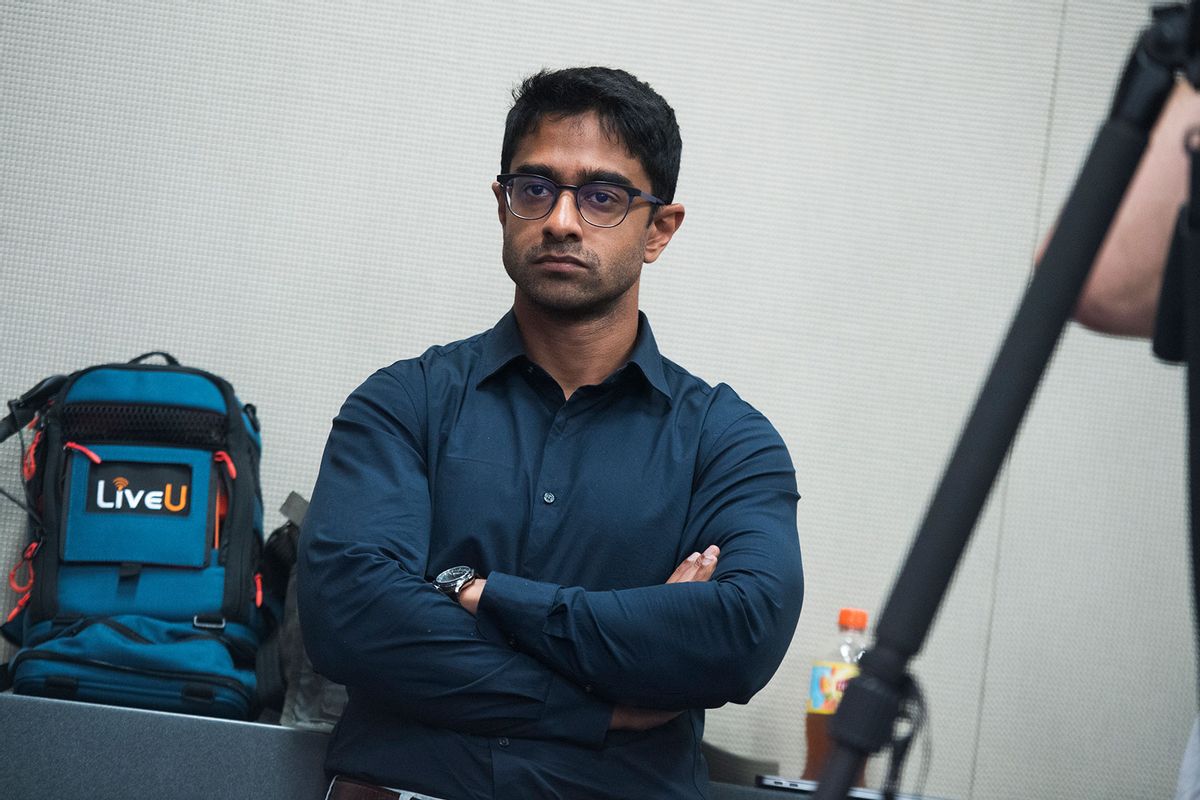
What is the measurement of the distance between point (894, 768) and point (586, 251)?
1237mm

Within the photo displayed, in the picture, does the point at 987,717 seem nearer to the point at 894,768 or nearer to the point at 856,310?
the point at 856,310

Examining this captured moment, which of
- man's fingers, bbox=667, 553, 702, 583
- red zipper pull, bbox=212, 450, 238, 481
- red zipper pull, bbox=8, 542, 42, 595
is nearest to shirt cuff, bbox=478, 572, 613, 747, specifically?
man's fingers, bbox=667, 553, 702, 583

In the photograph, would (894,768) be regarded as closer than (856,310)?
Yes

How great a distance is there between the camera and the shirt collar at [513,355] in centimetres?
176

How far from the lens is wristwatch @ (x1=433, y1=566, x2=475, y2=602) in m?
1.53

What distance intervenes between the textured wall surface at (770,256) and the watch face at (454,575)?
82 centimetres

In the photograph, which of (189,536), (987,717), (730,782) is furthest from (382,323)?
(987,717)

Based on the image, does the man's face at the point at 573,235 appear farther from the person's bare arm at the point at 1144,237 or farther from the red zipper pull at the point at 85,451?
the person's bare arm at the point at 1144,237

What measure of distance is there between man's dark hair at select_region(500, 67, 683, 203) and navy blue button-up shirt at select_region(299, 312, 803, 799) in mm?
319

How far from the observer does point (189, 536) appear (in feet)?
6.56

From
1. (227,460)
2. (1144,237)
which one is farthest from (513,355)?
(1144,237)

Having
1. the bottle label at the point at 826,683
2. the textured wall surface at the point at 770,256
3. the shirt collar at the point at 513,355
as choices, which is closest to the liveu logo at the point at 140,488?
the textured wall surface at the point at 770,256

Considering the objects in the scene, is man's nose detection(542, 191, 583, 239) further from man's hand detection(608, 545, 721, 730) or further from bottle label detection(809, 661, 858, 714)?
bottle label detection(809, 661, 858, 714)

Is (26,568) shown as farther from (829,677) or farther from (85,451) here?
(829,677)
